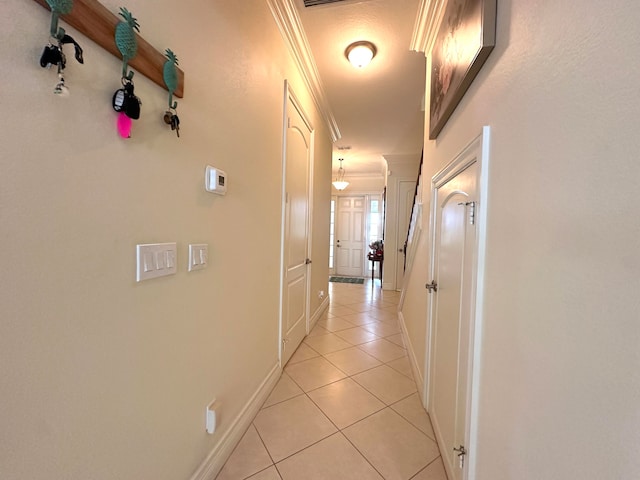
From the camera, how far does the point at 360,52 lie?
2.29m

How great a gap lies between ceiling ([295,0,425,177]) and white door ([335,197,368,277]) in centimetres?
243

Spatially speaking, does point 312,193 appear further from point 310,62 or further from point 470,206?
point 470,206

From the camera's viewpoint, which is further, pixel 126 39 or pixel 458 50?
pixel 458 50

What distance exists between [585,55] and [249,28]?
160cm

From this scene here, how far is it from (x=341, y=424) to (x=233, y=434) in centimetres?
66

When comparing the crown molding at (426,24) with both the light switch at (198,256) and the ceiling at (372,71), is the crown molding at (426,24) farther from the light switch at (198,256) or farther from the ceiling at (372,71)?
the light switch at (198,256)

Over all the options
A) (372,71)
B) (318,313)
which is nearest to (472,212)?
(372,71)

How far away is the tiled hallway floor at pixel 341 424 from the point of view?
4.37ft

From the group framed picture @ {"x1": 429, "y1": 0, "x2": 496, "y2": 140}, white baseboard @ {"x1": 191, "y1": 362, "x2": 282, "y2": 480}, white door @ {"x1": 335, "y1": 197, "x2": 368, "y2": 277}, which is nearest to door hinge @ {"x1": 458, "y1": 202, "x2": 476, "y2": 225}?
framed picture @ {"x1": 429, "y1": 0, "x2": 496, "y2": 140}

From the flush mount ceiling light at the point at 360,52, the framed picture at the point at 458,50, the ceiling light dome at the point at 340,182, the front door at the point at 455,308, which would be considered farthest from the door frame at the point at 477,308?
the ceiling light dome at the point at 340,182

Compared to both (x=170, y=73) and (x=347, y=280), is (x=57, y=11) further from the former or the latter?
(x=347, y=280)

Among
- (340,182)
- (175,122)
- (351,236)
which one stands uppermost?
(340,182)

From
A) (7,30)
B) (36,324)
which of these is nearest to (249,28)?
(7,30)

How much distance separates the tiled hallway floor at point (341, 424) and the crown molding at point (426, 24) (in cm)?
269
